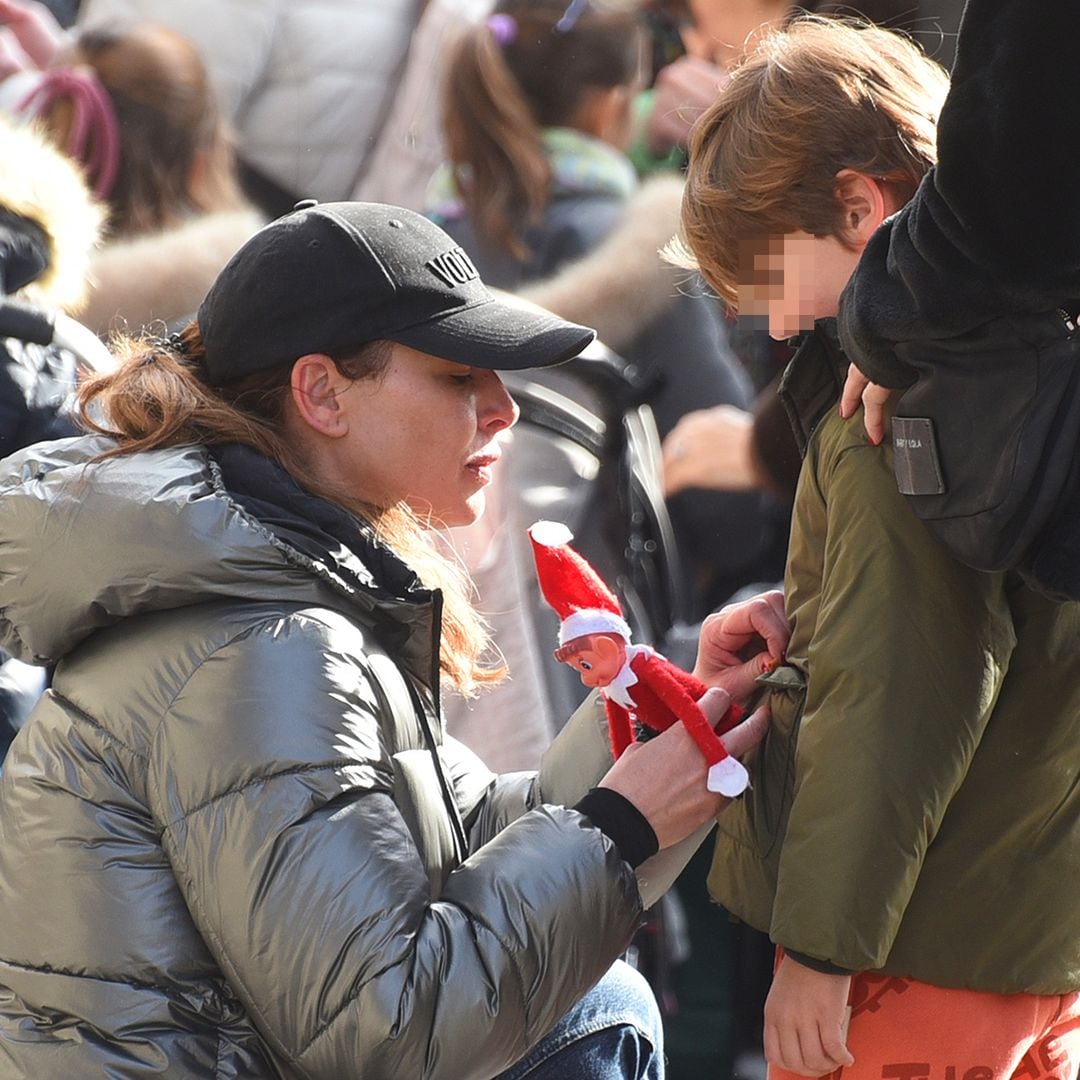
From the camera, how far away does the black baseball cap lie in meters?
1.75

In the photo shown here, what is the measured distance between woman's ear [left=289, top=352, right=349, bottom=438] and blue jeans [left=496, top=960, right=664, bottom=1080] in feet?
2.38

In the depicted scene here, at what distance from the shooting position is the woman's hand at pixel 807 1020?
1.60m

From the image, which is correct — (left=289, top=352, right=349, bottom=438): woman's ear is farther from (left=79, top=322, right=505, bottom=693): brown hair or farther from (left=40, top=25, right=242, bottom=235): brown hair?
(left=40, top=25, right=242, bottom=235): brown hair

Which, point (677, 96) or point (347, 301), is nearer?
point (347, 301)

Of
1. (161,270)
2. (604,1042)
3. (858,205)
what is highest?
(858,205)

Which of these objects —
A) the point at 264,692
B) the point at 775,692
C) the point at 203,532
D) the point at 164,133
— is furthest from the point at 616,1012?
the point at 164,133

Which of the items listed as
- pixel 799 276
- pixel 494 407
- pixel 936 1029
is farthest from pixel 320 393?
pixel 936 1029

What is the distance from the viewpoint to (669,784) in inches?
66.0

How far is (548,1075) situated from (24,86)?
3.05 meters

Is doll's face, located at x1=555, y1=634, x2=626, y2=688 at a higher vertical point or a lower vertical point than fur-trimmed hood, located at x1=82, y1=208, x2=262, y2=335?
higher

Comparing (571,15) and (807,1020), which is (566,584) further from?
(571,15)

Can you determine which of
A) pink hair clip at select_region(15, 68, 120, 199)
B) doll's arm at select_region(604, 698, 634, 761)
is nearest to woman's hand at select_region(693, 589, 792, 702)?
doll's arm at select_region(604, 698, 634, 761)

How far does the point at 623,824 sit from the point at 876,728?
0.29 metres

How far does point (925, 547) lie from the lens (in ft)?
5.19
